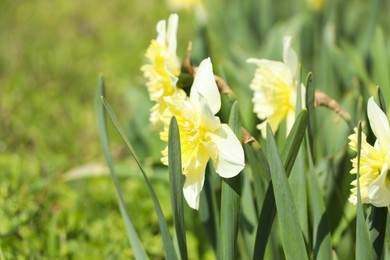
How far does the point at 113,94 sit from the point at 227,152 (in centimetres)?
218

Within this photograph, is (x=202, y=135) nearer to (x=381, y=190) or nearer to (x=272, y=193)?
(x=272, y=193)

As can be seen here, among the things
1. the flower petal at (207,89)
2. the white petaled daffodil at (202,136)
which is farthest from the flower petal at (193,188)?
the flower petal at (207,89)

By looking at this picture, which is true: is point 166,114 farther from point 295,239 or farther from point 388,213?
point 388,213

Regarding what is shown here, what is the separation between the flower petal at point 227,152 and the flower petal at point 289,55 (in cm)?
28

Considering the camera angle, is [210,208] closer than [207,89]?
No

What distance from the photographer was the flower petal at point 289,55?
3.77 feet

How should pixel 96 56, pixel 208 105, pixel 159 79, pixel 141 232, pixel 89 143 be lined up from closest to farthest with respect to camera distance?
1. pixel 208 105
2. pixel 159 79
3. pixel 141 232
4. pixel 89 143
5. pixel 96 56

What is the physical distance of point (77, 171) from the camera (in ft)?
6.18

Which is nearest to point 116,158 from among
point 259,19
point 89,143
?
point 89,143

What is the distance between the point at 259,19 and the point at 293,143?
2196 mm

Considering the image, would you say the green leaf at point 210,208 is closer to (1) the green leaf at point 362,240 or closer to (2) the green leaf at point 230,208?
(2) the green leaf at point 230,208

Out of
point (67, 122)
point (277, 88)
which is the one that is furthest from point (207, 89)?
point (67, 122)

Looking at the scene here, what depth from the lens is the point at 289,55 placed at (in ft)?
3.81

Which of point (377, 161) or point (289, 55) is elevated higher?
point (289, 55)
